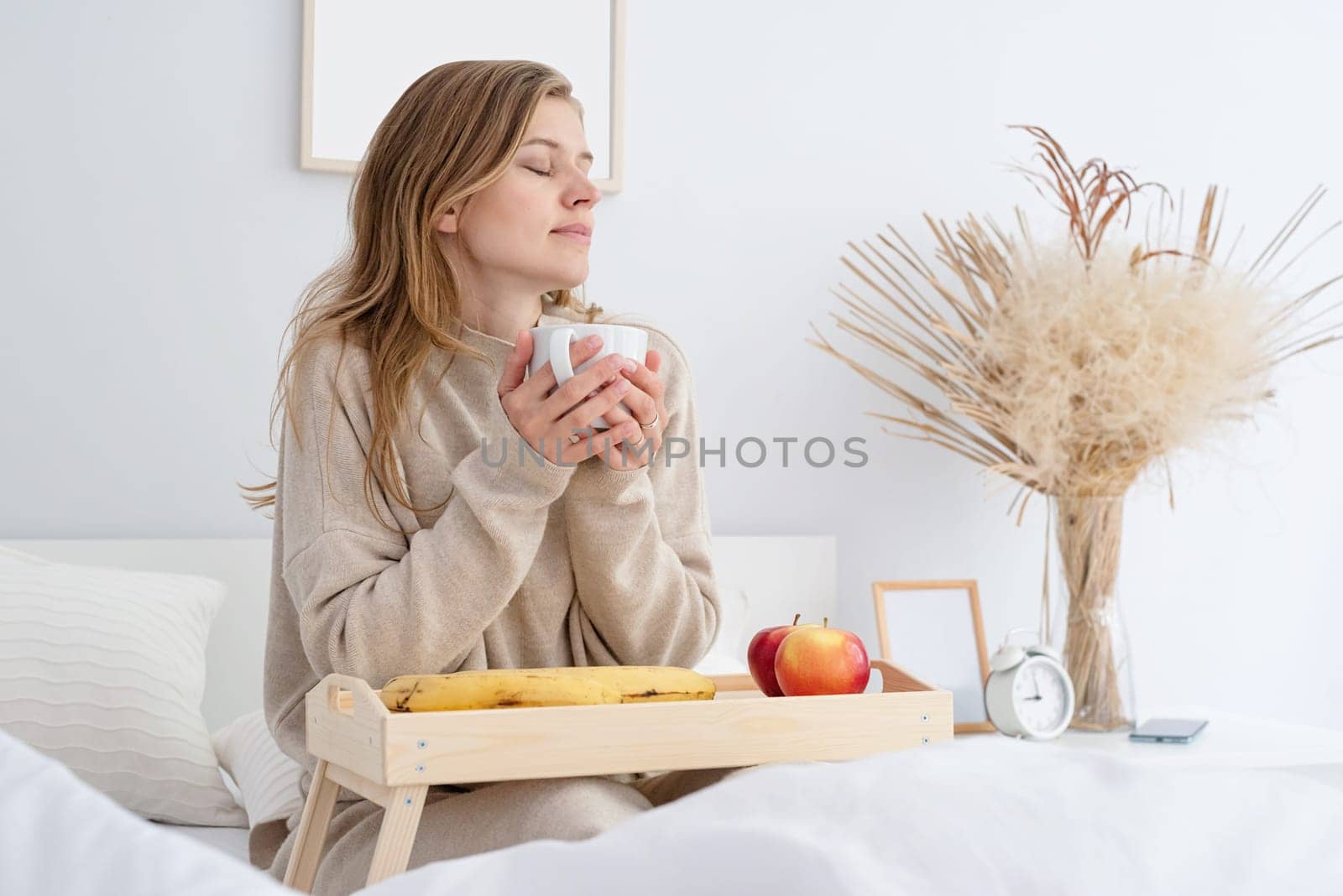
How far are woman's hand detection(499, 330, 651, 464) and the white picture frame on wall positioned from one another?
0.88 meters

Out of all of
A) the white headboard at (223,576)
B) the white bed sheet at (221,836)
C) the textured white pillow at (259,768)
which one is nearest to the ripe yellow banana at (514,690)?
the textured white pillow at (259,768)

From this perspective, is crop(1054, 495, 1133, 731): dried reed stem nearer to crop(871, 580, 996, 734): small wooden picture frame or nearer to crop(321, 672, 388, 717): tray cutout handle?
crop(871, 580, 996, 734): small wooden picture frame

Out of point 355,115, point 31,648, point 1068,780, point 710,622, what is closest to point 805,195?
point 355,115

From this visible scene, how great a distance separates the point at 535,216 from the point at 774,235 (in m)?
0.89

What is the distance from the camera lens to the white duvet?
513 mm

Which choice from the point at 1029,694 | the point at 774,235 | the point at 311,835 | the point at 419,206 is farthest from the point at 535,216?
the point at 1029,694

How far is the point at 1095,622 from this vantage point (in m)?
1.89

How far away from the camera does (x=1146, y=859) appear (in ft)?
1.87

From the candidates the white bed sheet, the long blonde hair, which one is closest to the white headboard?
the white bed sheet

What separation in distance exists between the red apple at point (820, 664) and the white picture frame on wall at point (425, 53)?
106cm

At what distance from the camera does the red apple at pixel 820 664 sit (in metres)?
1.00

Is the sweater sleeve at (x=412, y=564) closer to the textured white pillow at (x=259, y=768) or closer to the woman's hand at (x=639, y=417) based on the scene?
the woman's hand at (x=639, y=417)

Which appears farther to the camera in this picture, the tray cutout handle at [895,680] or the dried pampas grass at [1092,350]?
the dried pampas grass at [1092,350]

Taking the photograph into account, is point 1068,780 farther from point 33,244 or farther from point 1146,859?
point 33,244
